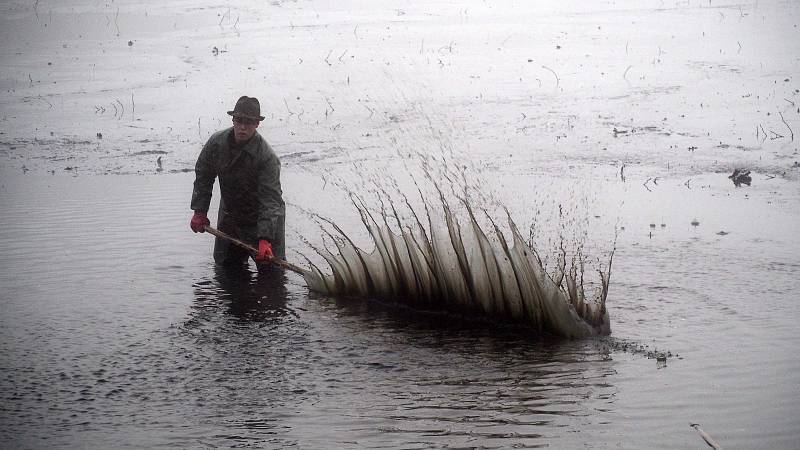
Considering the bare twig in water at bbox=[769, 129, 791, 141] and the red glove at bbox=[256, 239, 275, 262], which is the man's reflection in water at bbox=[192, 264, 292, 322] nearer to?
the red glove at bbox=[256, 239, 275, 262]

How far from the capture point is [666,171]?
416 inches

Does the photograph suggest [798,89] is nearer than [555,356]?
No

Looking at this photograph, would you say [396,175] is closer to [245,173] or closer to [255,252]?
[245,173]

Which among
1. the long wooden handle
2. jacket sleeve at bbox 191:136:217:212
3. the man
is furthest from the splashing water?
jacket sleeve at bbox 191:136:217:212

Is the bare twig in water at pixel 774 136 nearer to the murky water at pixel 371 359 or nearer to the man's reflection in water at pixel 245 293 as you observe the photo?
the murky water at pixel 371 359

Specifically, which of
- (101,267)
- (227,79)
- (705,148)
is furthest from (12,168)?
(705,148)

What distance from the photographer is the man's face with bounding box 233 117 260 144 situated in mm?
7008

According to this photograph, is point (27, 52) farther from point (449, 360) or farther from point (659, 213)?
point (449, 360)

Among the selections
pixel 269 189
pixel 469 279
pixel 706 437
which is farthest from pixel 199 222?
pixel 706 437

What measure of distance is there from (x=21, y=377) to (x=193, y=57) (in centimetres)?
1204

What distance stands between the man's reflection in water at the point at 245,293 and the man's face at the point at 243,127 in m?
1.03

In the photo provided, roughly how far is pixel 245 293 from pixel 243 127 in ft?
3.89

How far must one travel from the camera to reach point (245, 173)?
7316 mm

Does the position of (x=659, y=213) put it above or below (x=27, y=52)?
below
